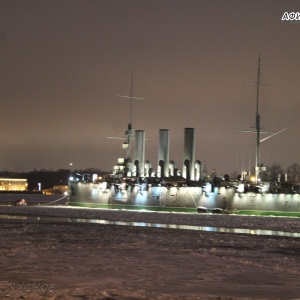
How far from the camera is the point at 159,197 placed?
249 ft

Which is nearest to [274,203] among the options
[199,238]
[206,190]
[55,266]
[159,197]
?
[206,190]

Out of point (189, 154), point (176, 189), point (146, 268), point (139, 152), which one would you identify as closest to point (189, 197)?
point (176, 189)

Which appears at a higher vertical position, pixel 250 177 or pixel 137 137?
pixel 137 137

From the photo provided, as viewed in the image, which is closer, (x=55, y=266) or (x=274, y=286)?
(x=274, y=286)

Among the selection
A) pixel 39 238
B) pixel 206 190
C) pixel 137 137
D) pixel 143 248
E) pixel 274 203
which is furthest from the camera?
pixel 137 137

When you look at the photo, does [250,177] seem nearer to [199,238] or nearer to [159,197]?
[159,197]

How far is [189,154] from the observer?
269 feet

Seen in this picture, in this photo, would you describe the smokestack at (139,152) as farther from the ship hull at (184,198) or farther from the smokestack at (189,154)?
the smokestack at (189,154)

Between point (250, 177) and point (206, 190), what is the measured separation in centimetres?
695

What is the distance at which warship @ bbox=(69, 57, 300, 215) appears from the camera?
6725cm

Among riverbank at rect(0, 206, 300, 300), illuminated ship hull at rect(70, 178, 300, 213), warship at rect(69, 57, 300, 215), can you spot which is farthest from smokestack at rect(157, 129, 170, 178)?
riverbank at rect(0, 206, 300, 300)

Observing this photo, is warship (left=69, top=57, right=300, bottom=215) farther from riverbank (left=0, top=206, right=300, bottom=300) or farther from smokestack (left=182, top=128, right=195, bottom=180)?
riverbank (left=0, top=206, right=300, bottom=300)

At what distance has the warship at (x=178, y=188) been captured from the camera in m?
67.2

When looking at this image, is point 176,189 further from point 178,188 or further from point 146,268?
point 146,268
